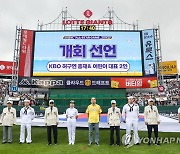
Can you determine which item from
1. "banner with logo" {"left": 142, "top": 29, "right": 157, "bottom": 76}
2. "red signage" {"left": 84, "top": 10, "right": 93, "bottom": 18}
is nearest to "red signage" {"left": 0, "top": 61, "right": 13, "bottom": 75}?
"red signage" {"left": 84, "top": 10, "right": 93, "bottom": 18}

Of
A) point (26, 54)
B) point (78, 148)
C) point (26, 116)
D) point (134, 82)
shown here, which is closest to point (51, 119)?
point (26, 116)

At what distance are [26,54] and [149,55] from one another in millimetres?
15284

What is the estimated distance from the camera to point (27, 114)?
10352 mm

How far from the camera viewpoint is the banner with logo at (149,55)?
3009 centimetres

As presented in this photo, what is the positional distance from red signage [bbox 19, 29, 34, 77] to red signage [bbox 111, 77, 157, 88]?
10.6 m

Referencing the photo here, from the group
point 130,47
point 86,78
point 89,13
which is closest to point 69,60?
point 86,78

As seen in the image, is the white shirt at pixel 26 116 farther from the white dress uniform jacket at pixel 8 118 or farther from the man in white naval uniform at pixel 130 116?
the man in white naval uniform at pixel 130 116

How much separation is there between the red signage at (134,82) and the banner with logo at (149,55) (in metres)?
0.79

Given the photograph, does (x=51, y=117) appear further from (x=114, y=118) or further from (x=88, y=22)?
(x=88, y=22)

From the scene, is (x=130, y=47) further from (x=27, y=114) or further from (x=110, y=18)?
(x=27, y=114)

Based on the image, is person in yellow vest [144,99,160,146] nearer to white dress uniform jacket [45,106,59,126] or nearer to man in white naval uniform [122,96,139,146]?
man in white naval uniform [122,96,139,146]

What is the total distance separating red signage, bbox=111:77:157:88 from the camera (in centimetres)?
3006

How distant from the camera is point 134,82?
30.2 m

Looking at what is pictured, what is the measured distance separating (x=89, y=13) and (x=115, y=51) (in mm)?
9469
